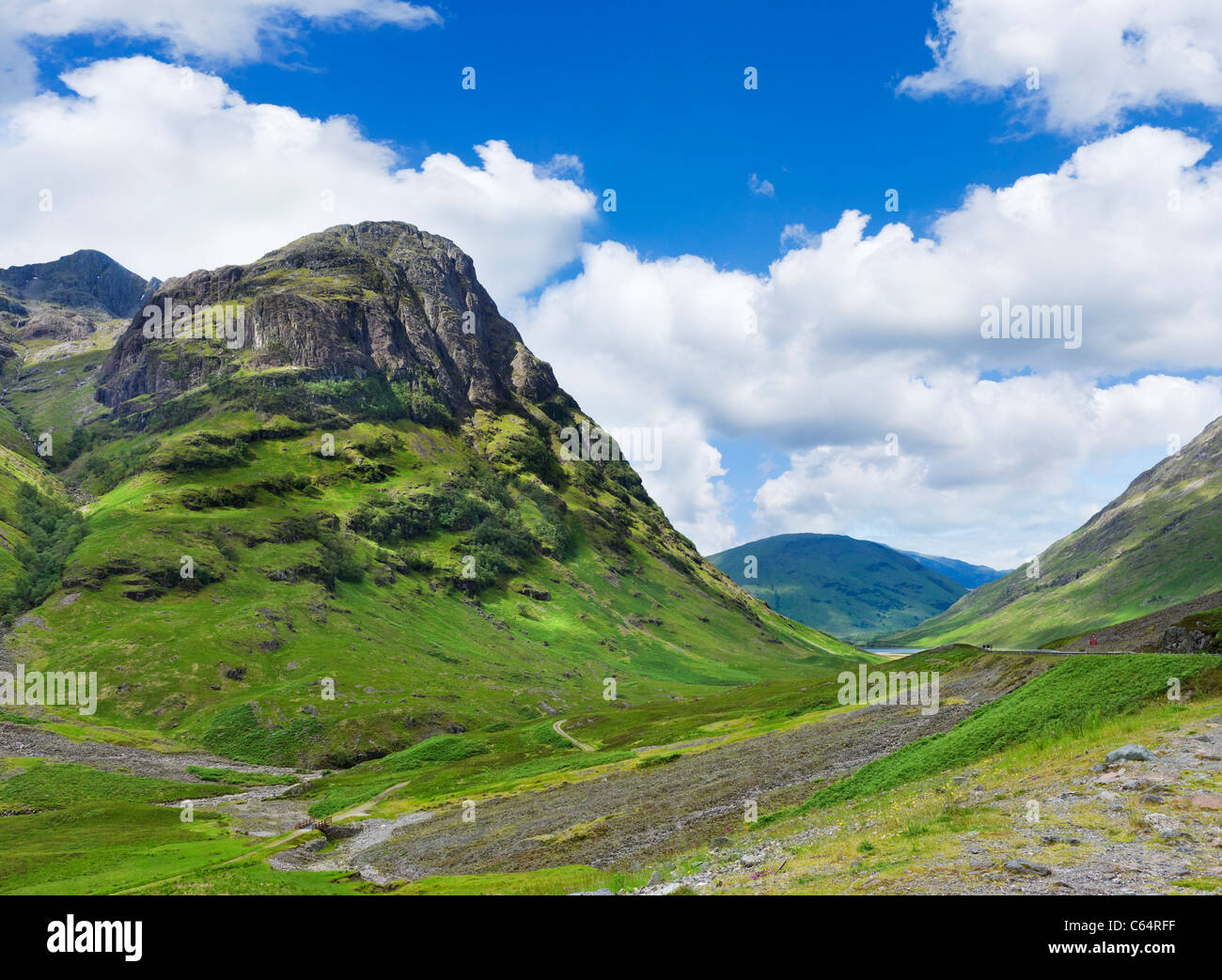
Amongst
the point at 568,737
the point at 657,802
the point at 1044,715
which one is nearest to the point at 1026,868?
the point at 1044,715

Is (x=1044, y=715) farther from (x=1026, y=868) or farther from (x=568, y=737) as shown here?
(x=568, y=737)

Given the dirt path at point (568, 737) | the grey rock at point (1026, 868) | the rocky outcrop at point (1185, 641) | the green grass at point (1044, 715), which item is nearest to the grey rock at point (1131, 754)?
the green grass at point (1044, 715)

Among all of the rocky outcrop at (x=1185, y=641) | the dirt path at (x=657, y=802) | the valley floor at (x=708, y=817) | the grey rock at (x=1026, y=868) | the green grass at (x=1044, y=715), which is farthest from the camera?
the rocky outcrop at (x=1185, y=641)

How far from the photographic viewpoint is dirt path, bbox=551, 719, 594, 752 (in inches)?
4969

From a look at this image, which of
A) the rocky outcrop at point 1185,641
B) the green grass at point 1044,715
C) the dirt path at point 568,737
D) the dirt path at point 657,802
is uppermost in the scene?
the rocky outcrop at point 1185,641

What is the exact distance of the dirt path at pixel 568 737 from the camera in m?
126

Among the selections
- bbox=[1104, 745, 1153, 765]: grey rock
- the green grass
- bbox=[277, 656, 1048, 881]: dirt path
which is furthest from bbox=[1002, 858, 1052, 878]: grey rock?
bbox=[277, 656, 1048, 881]: dirt path

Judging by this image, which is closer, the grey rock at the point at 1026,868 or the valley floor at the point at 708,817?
the grey rock at the point at 1026,868

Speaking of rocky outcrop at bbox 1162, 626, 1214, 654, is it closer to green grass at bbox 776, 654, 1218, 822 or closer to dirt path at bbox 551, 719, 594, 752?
green grass at bbox 776, 654, 1218, 822

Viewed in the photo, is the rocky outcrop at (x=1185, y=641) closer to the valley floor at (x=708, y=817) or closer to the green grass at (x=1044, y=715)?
the valley floor at (x=708, y=817)

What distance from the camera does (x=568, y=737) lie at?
141 m

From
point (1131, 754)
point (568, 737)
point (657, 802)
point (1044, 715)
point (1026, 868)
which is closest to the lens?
point (1026, 868)
